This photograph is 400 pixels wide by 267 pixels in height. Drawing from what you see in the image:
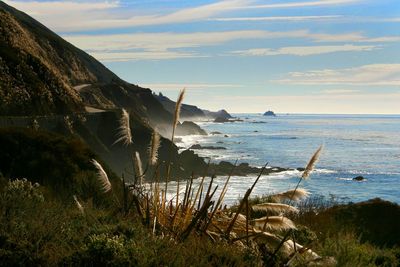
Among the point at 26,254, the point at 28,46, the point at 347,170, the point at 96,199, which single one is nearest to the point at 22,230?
the point at 26,254

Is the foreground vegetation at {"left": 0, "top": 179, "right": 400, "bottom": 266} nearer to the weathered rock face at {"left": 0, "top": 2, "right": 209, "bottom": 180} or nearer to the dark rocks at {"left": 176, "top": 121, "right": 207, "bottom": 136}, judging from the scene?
the weathered rock face at {"left": 0, "top": 2, "right": 209, "bottom": 180}

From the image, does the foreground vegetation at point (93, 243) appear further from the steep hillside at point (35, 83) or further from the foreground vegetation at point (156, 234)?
the steep hillside at point (35, 83)

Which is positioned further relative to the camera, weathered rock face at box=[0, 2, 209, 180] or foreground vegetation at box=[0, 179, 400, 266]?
weathered rock face at box=[0, 2, 209, 180]

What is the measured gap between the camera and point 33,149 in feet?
58.9

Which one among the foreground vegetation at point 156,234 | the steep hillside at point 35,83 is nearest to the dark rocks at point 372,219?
the foreground vegetation at point 156,234

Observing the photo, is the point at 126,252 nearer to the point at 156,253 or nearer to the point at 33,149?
the point at 156,253

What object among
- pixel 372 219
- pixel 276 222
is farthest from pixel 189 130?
pixel 276 222

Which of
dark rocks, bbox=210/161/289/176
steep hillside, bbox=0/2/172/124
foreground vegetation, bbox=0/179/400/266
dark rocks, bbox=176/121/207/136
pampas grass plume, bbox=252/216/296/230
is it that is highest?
steep hillside, bbox=0/2/172/124

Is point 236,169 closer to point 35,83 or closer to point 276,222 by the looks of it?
point 35,83

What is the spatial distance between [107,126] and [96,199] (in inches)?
1813

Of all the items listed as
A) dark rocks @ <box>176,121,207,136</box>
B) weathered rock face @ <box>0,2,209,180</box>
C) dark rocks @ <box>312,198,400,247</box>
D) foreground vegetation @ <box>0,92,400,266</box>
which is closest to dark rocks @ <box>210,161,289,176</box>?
weathered rock face @ <box>0,2,209,180</box>

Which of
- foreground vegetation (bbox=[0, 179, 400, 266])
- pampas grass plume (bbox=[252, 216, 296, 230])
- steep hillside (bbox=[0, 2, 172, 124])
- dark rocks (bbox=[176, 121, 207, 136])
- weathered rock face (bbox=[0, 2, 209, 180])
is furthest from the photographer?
dark rocks (bbox=[176, 121, 207, 136])

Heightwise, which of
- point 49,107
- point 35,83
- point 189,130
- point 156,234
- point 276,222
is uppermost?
point 35,83

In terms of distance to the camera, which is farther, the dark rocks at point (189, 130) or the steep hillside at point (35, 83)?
the dark rocks at point (189, 130)
